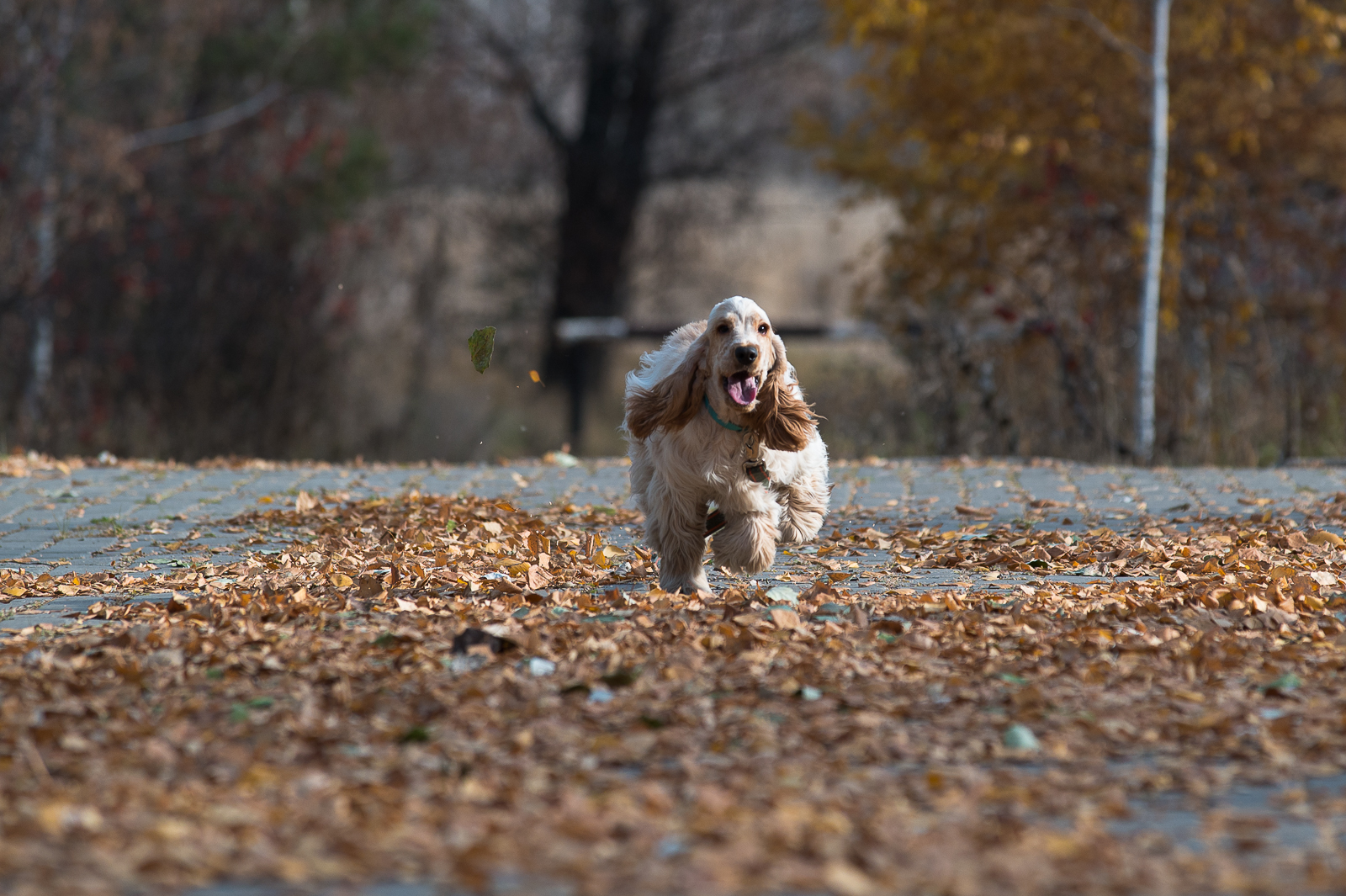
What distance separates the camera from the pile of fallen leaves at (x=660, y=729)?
3.43 meters

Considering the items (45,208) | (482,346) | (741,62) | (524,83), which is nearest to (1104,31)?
(482,346)

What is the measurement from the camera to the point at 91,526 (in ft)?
28.5

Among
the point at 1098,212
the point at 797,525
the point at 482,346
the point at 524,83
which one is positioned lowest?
the point at 797,525

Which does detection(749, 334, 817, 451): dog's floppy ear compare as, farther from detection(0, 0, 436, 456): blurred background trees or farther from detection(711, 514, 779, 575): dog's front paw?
detection(0, 0, 436, 456): blurred background trees

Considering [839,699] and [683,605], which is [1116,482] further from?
[839,699]

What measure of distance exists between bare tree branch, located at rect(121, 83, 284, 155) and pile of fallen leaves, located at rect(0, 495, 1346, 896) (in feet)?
40.0

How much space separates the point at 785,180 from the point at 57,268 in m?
16.9

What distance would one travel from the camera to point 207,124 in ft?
61.0

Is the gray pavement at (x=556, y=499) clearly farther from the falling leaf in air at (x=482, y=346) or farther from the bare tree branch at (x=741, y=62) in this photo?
the bare tree branch at (x=741, y=62)

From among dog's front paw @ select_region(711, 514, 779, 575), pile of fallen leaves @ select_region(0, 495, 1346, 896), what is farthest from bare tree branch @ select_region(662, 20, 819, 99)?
dog's front paw @ select_region(711, 514, 779, 575)

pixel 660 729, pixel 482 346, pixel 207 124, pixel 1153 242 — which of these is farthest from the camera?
pixel 207 124

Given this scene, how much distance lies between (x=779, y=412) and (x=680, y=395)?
0.41 meters

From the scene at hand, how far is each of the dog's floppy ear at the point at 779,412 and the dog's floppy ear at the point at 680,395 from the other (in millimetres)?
243

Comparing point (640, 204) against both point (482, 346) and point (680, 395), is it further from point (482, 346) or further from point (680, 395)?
point (680, 395)
